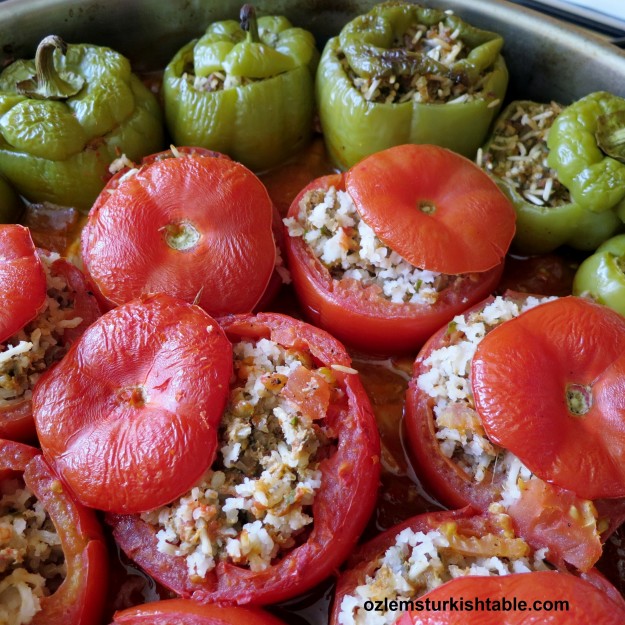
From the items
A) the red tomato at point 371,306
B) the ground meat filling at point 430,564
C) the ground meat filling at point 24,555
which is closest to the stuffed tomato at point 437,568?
the ground meat filling at point 430,564

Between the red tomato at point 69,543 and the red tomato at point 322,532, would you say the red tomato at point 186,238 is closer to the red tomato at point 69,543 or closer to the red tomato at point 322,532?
the red tomato at point 322,532

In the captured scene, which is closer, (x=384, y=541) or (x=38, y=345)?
(x=384, y=541)

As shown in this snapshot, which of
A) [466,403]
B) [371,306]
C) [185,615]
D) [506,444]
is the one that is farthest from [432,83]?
[185,615]

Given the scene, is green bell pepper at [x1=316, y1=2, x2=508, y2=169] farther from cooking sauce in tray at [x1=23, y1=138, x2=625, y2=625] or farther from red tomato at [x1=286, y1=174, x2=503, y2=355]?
red tomato at [x1=286, y1=174, x2=503, y2=355]

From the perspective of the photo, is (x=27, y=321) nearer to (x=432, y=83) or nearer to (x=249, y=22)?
(x=249, y=22)

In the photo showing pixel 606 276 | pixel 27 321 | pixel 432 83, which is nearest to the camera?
pixel 27 321

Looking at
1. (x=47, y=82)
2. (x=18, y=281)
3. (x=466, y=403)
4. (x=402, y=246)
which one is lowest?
(x=466, y=403)
